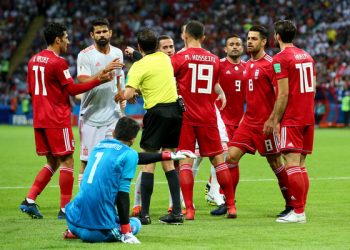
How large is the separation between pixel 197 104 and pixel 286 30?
142 centimetres

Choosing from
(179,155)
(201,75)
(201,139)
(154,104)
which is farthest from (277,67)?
(179,155)

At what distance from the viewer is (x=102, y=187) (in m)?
8.44

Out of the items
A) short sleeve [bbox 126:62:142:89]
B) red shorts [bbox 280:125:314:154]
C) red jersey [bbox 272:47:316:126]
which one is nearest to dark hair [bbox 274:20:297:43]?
red jersey [bbox 272:47:316:126]

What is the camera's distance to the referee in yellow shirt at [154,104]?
1012 centimetres

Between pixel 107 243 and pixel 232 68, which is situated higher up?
pixel 232 68

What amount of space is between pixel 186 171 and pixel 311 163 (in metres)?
8.86

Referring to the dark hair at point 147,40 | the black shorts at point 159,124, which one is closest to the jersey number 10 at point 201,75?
the black shorts at point 159,124

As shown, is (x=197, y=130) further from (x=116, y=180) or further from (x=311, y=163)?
(x=311, y=163)

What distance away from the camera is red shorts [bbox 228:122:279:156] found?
430 inches

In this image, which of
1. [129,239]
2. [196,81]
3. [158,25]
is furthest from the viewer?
[158,25]

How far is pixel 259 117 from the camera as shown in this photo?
10945 millimetres

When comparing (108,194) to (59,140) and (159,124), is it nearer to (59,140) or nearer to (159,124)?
(159,124)

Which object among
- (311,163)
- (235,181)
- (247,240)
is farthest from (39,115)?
(311,163)

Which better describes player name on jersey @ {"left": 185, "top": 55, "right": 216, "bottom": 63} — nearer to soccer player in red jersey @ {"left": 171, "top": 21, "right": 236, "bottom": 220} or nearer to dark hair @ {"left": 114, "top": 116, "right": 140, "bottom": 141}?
soccer player in red jersey @ {"left": 171, "top": 21, "right": 236, "bottom": 220}
